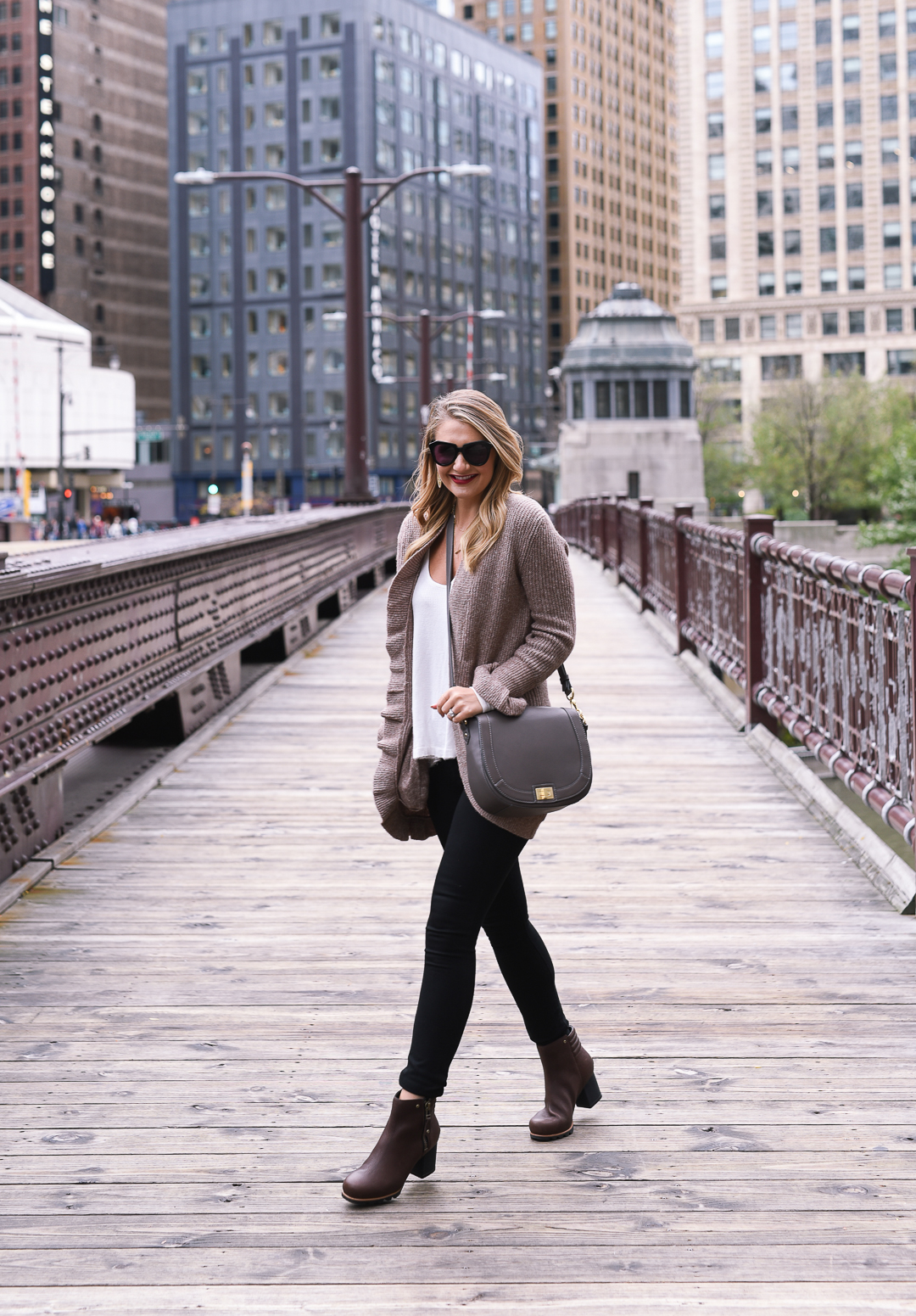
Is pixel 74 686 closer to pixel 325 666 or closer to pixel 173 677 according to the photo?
pixel 173 677

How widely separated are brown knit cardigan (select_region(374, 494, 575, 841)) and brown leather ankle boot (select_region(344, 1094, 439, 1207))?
2.22 feet

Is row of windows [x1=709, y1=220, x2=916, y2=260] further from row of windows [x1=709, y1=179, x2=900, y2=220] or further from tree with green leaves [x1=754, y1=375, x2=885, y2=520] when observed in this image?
tree with green leaves [x1=754, y1=375, x2=885, y2=520]

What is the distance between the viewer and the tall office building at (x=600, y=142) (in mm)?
152625

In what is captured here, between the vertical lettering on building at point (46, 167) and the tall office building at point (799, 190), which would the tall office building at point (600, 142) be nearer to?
the tall office building at point (799, 190)

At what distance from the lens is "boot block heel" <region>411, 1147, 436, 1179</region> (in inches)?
149

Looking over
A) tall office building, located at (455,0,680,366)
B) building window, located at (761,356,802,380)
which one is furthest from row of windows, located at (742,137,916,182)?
tall office building, located at (455,0,680,366)

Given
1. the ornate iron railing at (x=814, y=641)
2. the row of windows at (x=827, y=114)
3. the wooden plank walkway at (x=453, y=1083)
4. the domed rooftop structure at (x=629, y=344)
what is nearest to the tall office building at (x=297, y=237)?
the row of windows at (x=827, y=114)

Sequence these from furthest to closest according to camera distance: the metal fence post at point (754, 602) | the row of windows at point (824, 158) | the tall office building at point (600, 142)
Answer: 1. the tall office building at point (600, 142)
2. the row of windows at point (824, 158)
3. the metal fence post at point (754, 602)

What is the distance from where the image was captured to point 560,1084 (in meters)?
4.11

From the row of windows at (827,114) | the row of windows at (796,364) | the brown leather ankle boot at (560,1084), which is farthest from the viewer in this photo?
the row of windows at (827,114)

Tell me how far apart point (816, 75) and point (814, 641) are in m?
127

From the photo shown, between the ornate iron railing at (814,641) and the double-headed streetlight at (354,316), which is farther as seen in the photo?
the double-headed streetlight at (354,316)

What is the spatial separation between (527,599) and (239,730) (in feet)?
25.2

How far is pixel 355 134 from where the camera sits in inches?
4338
